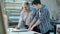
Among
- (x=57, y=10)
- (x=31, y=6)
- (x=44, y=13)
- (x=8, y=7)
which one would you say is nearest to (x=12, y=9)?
(x=8, y=7)

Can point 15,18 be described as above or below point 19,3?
below

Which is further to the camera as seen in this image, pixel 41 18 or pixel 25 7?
pixel 41 18

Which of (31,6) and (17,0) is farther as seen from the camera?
(31,6)

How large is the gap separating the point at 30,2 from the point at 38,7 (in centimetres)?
16

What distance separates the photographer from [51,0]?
2.24m

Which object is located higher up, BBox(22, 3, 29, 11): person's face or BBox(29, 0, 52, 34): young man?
BBox(22, 3, 29, 11): person's face

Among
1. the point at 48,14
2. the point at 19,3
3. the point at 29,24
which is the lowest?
the point at 29,24

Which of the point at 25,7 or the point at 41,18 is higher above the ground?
the point at 25,7

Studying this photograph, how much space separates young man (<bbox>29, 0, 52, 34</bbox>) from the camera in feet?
7.42

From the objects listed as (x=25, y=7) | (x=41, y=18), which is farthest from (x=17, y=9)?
(x=41, y=18)

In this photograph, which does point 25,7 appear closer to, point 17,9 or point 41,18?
point 17,9

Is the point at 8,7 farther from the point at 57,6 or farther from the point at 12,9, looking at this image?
the point at 57,6

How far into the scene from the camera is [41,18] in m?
2.30

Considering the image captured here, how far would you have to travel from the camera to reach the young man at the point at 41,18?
226 centimetres
